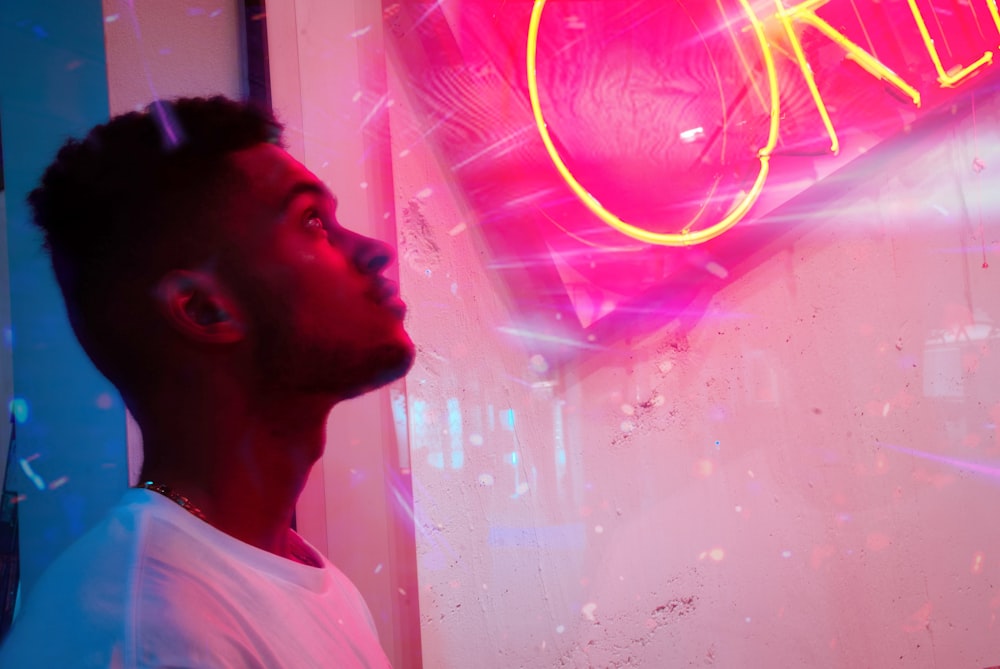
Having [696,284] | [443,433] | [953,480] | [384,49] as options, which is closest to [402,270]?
[443,433]

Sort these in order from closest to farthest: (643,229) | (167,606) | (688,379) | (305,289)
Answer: (167,606)
(305,289)
(643,229)
(688,379)

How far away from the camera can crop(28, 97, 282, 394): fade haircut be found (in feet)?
2.85

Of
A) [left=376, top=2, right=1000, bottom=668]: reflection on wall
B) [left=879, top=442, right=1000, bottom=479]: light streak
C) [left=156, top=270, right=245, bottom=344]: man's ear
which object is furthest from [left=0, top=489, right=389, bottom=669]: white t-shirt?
[left=879, top=442, right=1000, bottom=479]: light streak

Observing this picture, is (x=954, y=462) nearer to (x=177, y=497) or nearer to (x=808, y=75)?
(x=808, y=75)

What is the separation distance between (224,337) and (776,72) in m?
1.52

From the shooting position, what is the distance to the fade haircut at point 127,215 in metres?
0.87

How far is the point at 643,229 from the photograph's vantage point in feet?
5.23

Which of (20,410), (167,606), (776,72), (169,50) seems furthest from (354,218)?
(776,72)

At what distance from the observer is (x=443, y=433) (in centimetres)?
154

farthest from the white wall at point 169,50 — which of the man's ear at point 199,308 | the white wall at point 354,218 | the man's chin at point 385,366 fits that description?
the man's chin at point 385,366

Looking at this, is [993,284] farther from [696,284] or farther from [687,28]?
[687,28]

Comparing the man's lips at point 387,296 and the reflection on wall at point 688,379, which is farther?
the reflection on wall at point 688,379

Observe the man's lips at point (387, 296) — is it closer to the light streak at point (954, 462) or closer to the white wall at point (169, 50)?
the white wall at point (169, 50)

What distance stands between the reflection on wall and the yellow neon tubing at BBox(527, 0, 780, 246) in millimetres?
32
